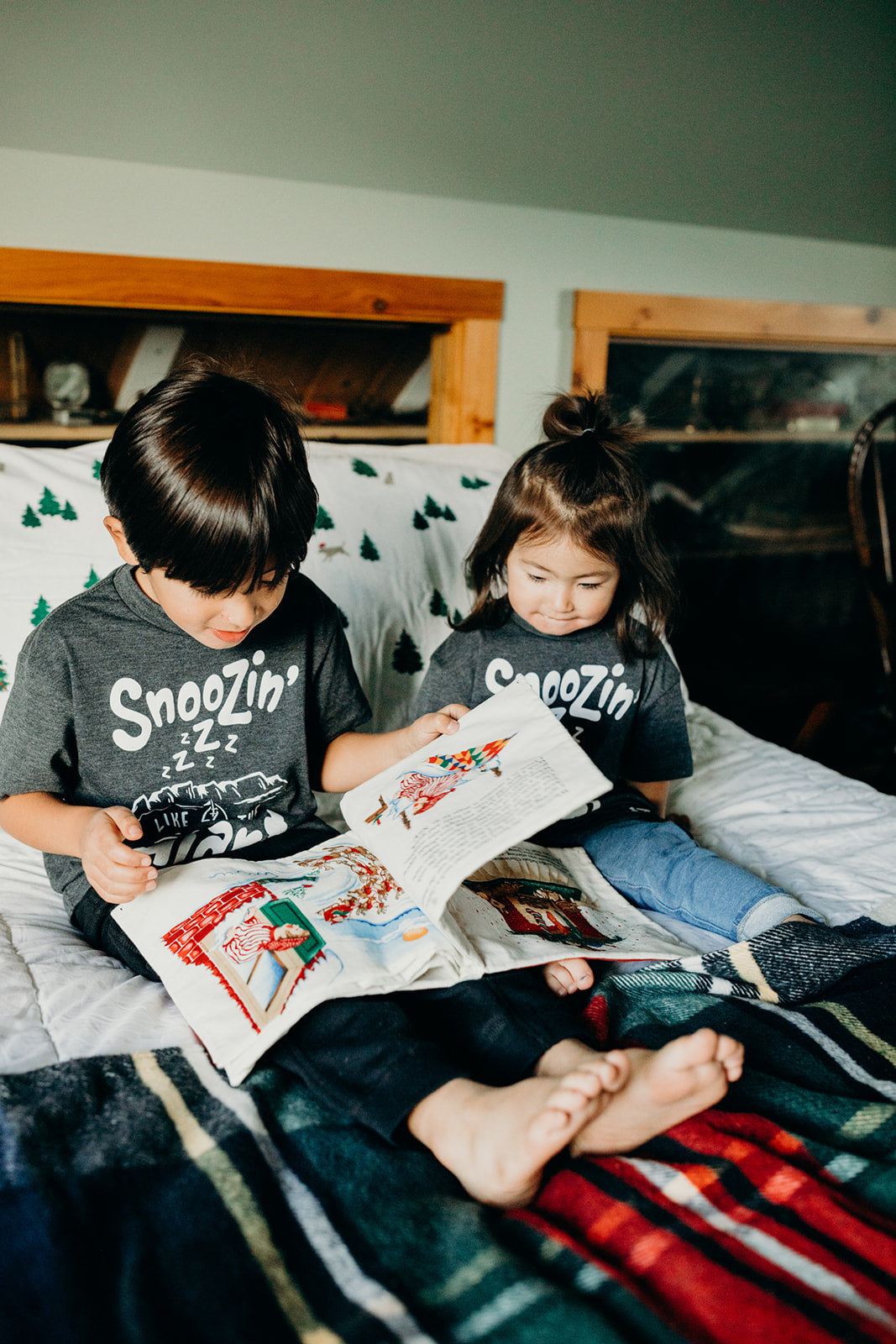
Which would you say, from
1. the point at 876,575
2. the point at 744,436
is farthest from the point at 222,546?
the point at 744,436

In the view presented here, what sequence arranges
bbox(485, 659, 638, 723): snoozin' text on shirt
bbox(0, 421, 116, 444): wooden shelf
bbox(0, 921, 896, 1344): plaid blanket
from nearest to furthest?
bbox(0, 921, 896, 1344): plaid blanket, bbox(485, 659, 638, 723): snoozin' text on shirt, bbox(0, 421, 116, 444): wooden shelf

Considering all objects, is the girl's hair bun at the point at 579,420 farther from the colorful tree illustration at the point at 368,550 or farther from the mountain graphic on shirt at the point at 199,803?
the mountain graphic on shirt at the point at 199,803

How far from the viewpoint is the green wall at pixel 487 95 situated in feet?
4.50

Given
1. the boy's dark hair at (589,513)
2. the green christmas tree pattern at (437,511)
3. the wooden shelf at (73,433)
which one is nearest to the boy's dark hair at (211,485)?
the boy's dark hair at (589,513)

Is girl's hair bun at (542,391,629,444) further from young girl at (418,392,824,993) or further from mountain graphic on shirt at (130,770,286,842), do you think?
mountain graphic on shirt at (130,770,286,842)

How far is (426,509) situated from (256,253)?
0.63 m

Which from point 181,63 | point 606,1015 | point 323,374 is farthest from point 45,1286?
point 323,374

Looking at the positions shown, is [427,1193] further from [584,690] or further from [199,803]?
[584,690]

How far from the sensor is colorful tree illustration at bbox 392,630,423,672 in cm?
130

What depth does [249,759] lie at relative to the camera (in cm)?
98

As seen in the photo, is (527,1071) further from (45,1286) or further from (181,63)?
(181,63)

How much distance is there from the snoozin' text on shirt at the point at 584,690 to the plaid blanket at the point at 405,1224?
493 mm

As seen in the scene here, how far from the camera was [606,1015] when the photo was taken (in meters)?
0.77

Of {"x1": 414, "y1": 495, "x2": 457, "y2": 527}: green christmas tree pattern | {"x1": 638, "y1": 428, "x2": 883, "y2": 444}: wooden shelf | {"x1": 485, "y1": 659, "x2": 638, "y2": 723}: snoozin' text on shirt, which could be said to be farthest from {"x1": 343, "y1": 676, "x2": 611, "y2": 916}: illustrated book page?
{"x1": 638, "y1": 428, "x2": 883, "y2": 444}: wooden shelf
